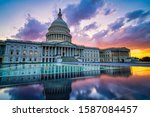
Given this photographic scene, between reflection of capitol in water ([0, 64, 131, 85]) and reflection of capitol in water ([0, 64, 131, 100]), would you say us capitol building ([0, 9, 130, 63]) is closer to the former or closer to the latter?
reflection of capitol in water ([0, 64, 131, 85])

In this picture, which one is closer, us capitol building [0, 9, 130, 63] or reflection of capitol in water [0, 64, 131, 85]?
reflection of capitol in water [0, 64, 131, 85]

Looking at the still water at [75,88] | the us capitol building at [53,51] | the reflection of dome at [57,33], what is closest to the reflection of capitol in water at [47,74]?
the still water at [75,88]

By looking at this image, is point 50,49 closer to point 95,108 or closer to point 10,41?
point 10,41

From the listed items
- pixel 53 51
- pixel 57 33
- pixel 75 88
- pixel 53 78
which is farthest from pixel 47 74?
pixel 57 33

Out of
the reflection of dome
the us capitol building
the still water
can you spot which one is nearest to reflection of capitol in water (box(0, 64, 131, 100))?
the still water

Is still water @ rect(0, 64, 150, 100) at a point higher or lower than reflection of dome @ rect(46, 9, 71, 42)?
lower

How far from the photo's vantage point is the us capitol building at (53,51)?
34.2 metres

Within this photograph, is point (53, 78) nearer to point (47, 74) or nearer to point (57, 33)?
point (47, 74)

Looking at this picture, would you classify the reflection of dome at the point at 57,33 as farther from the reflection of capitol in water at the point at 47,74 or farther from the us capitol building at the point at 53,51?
the reflection of capitol in water at the point at 47,74

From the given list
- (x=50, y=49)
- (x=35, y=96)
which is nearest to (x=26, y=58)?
(x=50, y=49)

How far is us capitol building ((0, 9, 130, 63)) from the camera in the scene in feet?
112

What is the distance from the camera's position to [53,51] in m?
42.2

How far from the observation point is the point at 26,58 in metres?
36.4

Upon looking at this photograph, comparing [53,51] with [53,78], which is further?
[53,51]
